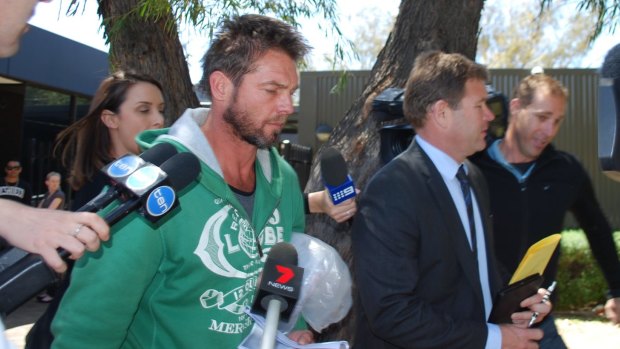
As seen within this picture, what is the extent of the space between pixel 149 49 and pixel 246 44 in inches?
114

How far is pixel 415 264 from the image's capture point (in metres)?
2.83

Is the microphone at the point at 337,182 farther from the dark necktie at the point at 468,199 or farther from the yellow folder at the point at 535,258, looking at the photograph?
the yellow folder at the point at 535,258

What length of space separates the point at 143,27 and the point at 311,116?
14068mm

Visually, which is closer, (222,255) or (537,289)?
(222,255)

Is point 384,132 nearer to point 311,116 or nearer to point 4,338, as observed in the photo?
point 4,338

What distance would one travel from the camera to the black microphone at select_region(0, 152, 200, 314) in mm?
1443

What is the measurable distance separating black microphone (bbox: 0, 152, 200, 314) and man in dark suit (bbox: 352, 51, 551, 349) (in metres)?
1.38

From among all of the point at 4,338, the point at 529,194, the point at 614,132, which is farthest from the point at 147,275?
the point at 529,194

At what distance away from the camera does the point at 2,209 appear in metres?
1.51

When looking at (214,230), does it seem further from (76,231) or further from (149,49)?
(149,49)

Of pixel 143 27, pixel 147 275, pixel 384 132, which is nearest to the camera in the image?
pixel 147 275

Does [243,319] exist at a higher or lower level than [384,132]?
lower

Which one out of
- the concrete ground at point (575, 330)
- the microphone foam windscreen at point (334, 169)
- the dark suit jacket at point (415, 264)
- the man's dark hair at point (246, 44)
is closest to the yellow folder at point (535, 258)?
the dark suit jacket at point (415, 264)

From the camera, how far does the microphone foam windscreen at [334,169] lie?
2.96m
